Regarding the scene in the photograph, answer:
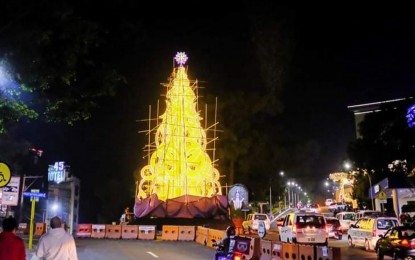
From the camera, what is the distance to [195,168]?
46156 millimetres

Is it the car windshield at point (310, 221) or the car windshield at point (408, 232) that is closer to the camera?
the car windshield at point (408, 232)

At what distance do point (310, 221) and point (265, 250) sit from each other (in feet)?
27.1

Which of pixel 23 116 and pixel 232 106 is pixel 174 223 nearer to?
pixel 232 106

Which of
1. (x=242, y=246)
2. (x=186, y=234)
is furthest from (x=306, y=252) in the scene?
(x=186, y=234)

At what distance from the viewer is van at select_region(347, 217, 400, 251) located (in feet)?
73.3

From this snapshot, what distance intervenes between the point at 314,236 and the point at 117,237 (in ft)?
58.2

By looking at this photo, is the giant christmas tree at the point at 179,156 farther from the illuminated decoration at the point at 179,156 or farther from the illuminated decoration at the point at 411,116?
the illuminated decoration at the point at 411,116

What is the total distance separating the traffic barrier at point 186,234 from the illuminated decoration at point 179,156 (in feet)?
36.1

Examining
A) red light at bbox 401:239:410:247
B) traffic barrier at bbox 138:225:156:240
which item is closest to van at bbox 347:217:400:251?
red light at bbox 401:239:410:247

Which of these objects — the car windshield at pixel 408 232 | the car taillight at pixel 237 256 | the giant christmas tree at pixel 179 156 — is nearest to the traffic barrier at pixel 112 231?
the giant christmas tree at pixel 179 156

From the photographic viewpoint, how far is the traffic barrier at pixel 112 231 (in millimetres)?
36219

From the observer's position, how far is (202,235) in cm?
2977

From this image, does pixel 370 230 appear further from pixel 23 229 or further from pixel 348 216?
pixel 23 229

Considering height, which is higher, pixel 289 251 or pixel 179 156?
pixel 179 156
